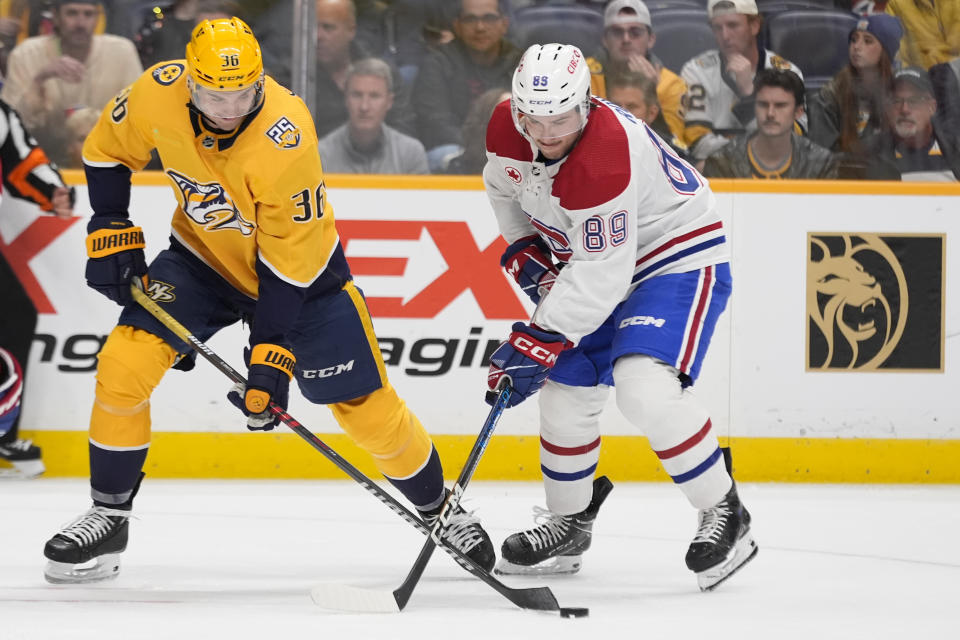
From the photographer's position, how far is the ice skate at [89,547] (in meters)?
2.81

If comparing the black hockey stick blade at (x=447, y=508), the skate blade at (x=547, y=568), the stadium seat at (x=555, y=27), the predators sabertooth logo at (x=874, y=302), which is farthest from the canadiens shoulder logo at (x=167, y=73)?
the predators sabertooth logo at (x=874, y=302)

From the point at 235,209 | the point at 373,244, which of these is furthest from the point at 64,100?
the point at 235,209

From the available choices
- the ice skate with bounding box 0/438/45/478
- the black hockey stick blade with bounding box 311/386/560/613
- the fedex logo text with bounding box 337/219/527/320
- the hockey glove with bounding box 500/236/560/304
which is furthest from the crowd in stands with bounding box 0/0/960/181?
the black hockey stick blade with bounding box 311/386/560/613

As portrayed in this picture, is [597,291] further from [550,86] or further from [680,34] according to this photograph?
[680,34]

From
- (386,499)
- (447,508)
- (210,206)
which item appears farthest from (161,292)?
(447,508)

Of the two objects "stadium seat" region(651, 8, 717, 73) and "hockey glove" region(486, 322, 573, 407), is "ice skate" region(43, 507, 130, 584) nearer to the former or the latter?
"hockey glove" region(486, 322, 573, 407)

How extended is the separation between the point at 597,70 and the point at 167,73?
6.63 feet

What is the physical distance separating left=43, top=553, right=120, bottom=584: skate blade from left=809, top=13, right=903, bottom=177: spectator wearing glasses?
2.83 metres

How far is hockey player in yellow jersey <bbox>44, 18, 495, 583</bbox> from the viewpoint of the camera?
2725mm

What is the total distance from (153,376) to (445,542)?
2.43 feet

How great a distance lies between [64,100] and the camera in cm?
442

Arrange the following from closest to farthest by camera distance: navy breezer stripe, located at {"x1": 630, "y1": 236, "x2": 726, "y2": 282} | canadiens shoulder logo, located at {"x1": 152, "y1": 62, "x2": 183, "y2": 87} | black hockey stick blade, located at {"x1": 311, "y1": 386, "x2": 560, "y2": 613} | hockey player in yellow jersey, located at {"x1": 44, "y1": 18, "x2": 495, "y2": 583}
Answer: black hockey stick blade, located at {"x1": 311, "y1": 386, "x2": 560, "y2": 613} < hockey player in yellow jersey, located at {"x1": 44, "y1": 18, "x2": 495, "y2": 583} < canadiens shoulder logo, located at {"x1": 152, "y1": 62, "x2": 183, "y2": 87} < navy breezer stripe, located at {"x1": 630, "y1": 236, "x2": 726, "y2": 282}

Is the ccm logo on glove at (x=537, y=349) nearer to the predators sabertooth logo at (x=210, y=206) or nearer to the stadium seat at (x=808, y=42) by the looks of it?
the predators sabertooth logo at (x=210, y=206)

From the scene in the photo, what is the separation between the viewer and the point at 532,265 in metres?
3.11
